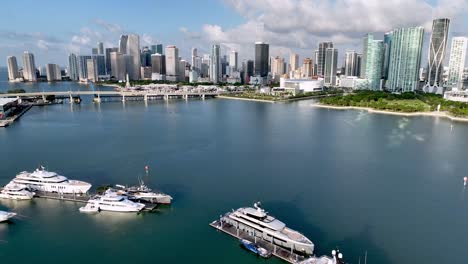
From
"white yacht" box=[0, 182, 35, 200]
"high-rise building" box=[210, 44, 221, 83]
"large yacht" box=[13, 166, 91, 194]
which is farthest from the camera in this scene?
"high-rise building" box=[210, 44, 221, 83]

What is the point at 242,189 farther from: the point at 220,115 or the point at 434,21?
the point at 434,21

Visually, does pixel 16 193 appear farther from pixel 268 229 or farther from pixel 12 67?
pixel 12 67

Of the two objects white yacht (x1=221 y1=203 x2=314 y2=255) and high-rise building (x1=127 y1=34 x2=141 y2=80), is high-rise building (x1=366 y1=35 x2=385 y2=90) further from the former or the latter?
high-rise building (x1=127 y1=34 x2=141 y2=80)

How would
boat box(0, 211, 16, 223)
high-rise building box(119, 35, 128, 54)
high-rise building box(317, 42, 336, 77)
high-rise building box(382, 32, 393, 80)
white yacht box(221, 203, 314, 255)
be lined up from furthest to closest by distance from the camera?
high-rise building box(119, 35, 128, 54)
high-rise building box(317, 42, 336, 77)
high-rise building box(382, 32, 393, 80)
boat box(0, 211, 16, 223)
white yacht box(221, 203, 314, 255)

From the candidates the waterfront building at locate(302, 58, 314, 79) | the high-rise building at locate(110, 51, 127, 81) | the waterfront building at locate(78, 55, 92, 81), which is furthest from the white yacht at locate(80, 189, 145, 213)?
the waterfront building at locate(78, 55, 92, 81)

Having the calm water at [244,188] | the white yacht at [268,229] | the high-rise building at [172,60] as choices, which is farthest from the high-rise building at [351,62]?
the white yacht at [268,229]

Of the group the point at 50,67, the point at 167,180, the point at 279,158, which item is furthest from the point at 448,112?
the point at 50,67
